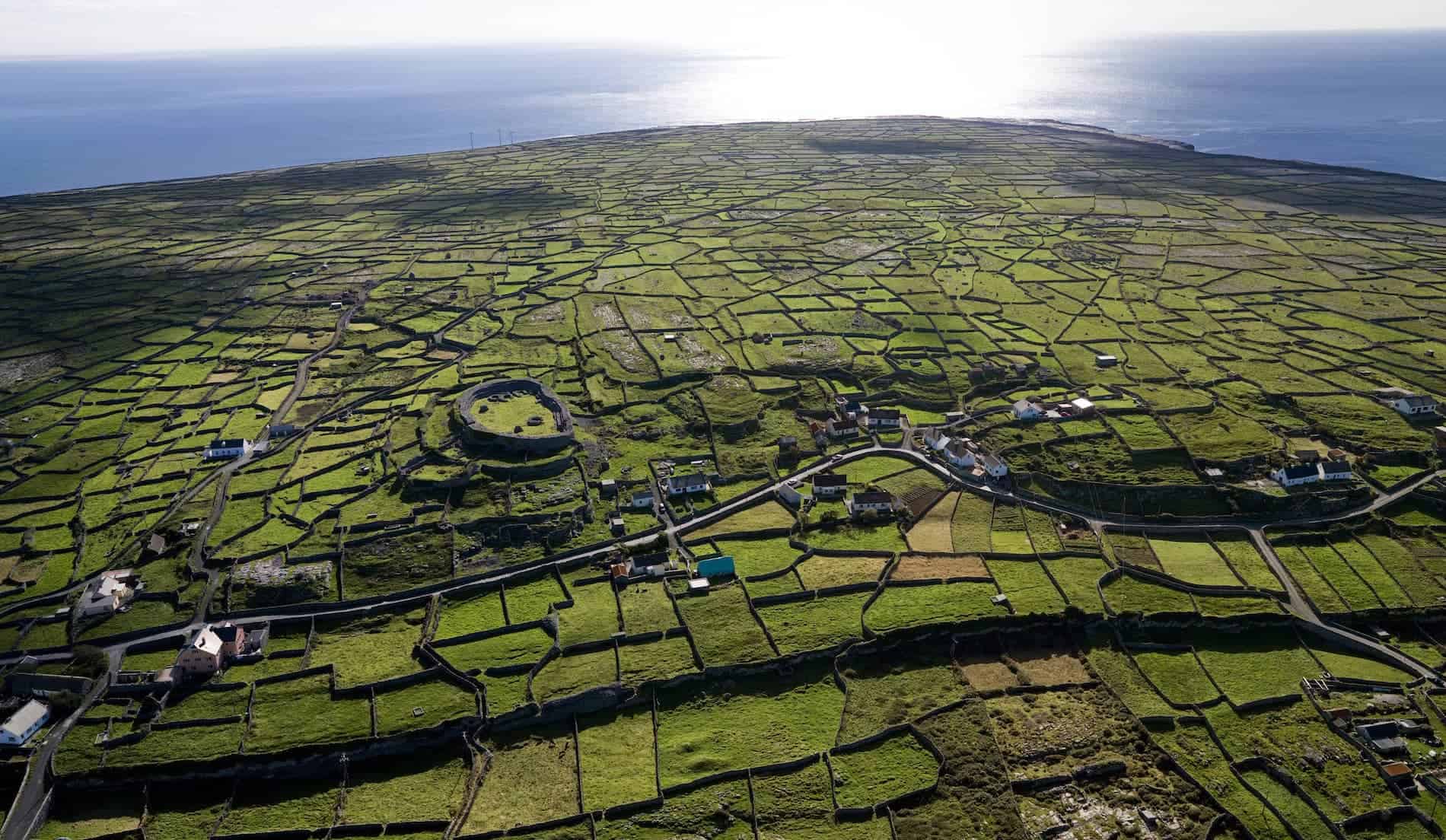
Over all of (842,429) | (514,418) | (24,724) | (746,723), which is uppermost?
(514,418)

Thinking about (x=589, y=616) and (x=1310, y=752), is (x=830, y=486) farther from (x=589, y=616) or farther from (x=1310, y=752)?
(x=1310, y=752)

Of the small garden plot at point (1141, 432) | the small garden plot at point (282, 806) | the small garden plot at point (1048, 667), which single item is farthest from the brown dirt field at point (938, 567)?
the small garden plot at point (282, 806)

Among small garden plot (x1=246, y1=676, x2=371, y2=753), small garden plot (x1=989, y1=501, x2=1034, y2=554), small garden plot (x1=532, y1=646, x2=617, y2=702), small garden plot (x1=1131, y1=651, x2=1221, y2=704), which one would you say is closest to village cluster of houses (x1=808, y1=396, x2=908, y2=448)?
small garden plot (x1=989, y1=501, x2=1034, y2=554)

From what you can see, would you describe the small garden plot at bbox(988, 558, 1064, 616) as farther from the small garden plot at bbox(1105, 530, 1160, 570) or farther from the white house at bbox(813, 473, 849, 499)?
the white house at bbox(813, 473, 849, 499)

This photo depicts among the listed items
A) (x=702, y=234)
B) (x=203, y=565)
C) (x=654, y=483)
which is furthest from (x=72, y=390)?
(x=702, y=234)

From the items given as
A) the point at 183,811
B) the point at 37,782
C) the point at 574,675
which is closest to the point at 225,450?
the point at 37,782

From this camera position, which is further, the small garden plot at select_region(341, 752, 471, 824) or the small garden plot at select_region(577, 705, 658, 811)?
the small garden plot at select_region(577, 705, 658, 811)

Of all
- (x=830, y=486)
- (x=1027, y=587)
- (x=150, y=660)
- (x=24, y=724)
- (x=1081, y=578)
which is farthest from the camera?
(x=830, y=486)

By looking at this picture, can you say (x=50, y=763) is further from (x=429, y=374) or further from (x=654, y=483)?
(x=429, y=374)
